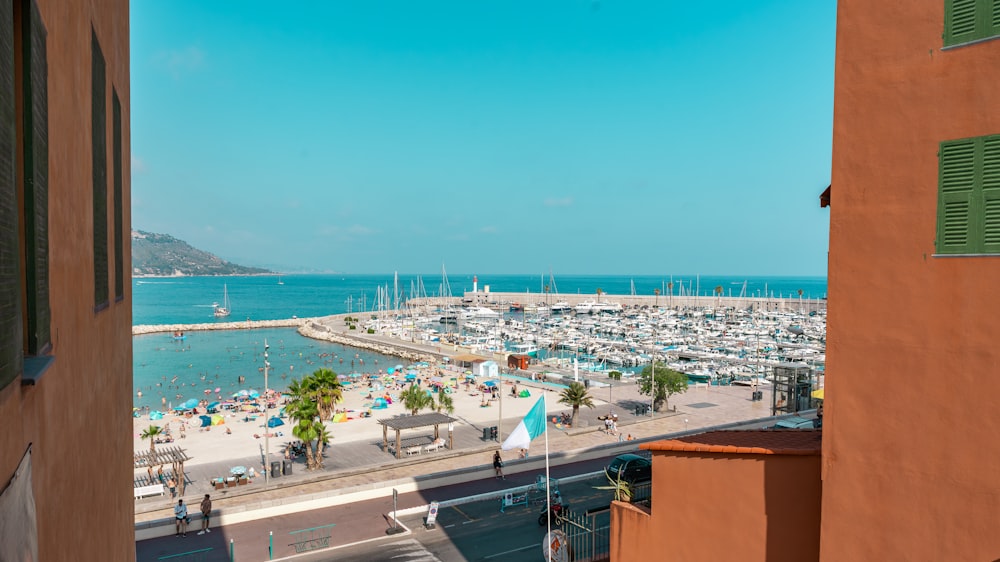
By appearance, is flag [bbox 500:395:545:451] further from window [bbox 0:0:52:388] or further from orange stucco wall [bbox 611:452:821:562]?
window [bbox 0:0:52:388]

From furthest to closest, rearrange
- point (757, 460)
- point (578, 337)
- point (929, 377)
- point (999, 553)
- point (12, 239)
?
point (578, 337), point (757, 460), point (929, 377), point (999, 553), point (12, 239)

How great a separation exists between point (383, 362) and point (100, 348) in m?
77.0

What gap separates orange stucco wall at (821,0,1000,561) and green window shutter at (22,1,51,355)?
7892mm

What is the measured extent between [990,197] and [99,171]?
9843 millimetres

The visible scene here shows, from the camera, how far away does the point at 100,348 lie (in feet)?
23.4

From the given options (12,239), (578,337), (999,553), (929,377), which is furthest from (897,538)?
(578,337)

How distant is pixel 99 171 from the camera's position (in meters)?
6.95

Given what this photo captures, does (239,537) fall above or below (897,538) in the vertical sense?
below

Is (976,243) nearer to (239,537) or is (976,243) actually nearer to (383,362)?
(239,537)

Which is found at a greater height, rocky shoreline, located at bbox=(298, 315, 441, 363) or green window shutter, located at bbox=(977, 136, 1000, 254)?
green window shutter, located at bbox=(977, 136, 1000, 254)

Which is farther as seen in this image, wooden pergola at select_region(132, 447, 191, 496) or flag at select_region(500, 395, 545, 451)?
wooden pergola at select_region(132, 447, 191, 496)

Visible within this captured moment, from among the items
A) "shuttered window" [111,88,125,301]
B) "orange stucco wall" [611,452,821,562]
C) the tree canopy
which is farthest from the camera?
the tree canopy

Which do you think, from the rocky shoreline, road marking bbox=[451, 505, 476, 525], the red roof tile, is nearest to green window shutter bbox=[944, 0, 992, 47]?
the red roof tile

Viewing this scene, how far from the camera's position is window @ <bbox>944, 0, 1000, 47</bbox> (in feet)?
20.6
